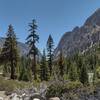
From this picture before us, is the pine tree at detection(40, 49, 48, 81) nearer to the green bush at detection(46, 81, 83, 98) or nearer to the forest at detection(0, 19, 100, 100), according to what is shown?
the forest at detection(0, 19, 100, 100)

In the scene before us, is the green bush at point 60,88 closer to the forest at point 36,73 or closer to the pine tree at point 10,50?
the forest at point 36,73

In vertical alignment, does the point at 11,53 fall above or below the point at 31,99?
above

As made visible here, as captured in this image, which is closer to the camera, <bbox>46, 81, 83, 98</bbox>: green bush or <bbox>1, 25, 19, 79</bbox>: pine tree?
<bbox>46, 81, 83, 98</bbox>: green bush

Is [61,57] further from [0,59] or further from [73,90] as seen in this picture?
[73,90]

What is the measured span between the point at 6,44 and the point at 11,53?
6.32ft

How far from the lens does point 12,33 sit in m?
47.3

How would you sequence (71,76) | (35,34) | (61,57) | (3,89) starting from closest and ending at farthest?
(3,89)
(35,34)
(61,57)
(71,76)

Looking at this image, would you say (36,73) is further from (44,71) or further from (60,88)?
(60,88)

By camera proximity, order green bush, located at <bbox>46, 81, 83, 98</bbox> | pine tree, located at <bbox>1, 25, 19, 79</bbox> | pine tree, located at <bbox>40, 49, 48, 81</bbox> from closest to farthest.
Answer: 1. green bush, located at <bbox>46, 81, 83, 98</bbox>
2. pine tree, located at <bbox>1, 25, 19, 79</bbox>
3. pine tree, located at <bbox>40, 49, 48, 81</bbox>

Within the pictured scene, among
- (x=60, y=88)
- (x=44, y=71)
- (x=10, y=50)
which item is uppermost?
(x=10, y=50)

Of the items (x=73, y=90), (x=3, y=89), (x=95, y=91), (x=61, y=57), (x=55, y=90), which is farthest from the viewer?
(x=61, y=57)

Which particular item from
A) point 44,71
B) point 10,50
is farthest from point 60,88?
point 44,71

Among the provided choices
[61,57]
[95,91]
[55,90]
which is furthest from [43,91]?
[61,57]

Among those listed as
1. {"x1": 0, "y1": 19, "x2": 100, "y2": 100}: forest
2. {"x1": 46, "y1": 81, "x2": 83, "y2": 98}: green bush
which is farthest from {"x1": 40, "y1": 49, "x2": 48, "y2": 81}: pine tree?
{"x1": 46, "y1": 81, "x2": 83, "y2": 98}: green bush
